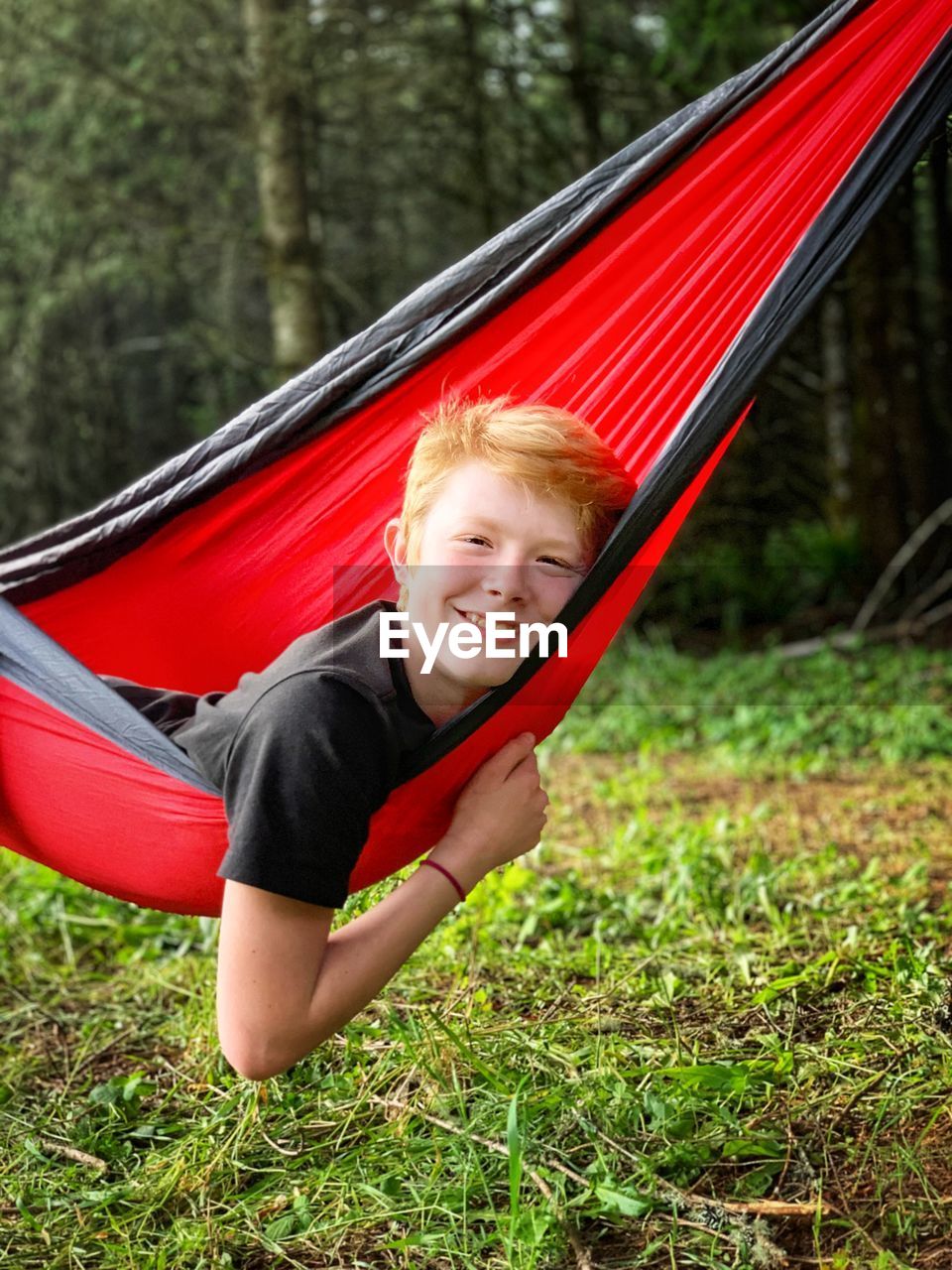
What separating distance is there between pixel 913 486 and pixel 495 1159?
5.73 metres

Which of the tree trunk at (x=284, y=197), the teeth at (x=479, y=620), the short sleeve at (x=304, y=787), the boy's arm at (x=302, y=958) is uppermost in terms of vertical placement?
the tree trunk at (x=284, y=197)

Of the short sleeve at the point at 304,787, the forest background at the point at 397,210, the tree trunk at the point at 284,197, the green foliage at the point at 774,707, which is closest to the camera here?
the short sleeve at the point at 304,787

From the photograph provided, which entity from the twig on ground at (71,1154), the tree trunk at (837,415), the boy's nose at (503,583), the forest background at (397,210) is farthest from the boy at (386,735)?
the tree trunk at (837,415)

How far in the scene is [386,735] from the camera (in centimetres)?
135

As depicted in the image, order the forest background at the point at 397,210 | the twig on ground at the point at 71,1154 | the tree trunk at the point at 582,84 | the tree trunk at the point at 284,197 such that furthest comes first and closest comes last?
the tree trunk at the point at 582,84
the forest background at the point at 397,210
the tree trunk at the point at 284,197
the twig on ground at the point at 71,1154

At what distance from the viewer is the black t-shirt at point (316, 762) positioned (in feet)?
4.04

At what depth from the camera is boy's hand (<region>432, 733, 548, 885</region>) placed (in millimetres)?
1429

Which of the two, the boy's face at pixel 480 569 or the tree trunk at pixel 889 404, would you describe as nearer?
the boy's face at pixel 480 569

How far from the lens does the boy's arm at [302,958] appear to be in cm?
125

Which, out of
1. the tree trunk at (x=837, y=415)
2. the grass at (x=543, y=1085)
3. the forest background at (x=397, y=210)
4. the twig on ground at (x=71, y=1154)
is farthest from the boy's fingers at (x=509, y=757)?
the tree trunk at (x=837, y=415)

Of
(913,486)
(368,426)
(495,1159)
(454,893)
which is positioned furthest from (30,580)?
(913,486)

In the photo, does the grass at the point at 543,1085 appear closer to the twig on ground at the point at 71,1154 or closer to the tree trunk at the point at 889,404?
the twig on ground at the point at 71,1154

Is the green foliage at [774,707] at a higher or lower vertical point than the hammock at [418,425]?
lower

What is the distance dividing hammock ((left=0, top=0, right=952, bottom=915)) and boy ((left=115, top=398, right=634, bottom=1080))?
6 centimetres
